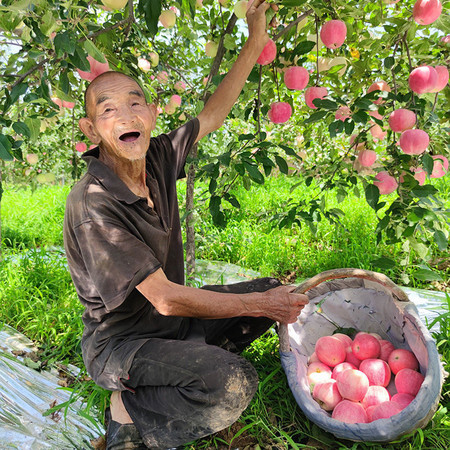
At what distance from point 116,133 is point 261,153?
454 millimetres

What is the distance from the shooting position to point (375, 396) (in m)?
1.39

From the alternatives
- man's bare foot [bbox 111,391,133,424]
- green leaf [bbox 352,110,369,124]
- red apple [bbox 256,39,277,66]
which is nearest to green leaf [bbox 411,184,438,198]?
green leaf [bbox 352,110,369,124]

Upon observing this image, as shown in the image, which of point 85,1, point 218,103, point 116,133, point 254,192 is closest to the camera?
point 85,1

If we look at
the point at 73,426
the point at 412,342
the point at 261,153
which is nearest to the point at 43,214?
the point at 73,426

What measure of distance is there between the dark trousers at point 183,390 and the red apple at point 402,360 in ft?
1.78

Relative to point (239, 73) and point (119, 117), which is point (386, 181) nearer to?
point (239, 73)

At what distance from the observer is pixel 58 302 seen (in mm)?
2268

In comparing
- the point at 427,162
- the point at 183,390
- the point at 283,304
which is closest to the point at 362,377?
the point at 283,304

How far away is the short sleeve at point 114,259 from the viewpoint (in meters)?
1.14

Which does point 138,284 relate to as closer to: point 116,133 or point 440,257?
point 116,133

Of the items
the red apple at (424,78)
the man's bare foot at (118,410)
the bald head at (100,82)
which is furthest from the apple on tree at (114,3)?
the man's bare foot at (118,410)

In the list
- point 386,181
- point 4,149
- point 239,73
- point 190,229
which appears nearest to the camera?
point 4,149

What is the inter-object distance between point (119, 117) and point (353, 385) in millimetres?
1086

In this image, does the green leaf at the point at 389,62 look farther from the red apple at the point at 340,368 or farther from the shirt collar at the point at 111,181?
the red apple at the point at 340,368
